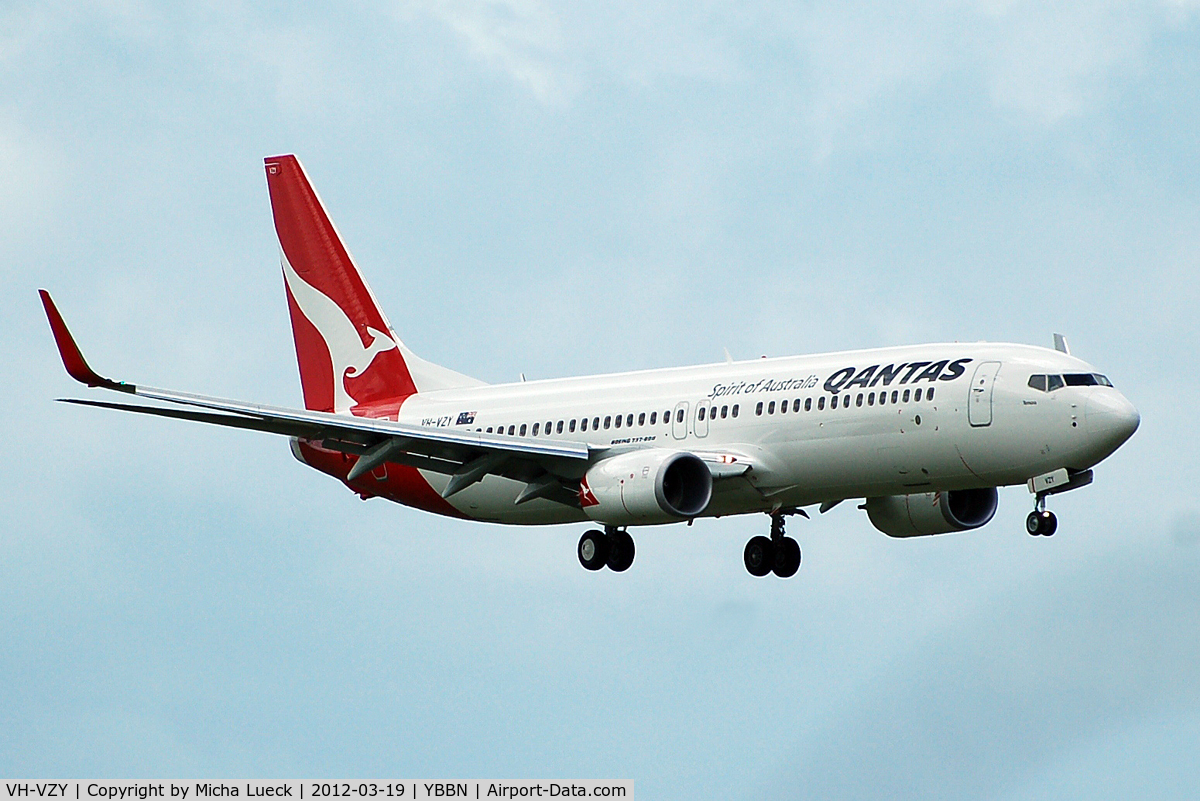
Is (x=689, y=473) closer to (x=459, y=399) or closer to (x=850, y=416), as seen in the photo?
(x=850, y=416)

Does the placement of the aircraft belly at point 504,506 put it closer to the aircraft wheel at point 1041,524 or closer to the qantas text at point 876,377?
the qantas text at point 876,377

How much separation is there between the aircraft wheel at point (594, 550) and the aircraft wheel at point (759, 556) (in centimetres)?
433

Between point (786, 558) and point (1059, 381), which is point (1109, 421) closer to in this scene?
point (1059, 381)

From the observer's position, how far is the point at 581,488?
49.5m

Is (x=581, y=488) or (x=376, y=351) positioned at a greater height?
(x=376, y=351)

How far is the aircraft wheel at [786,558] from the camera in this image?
177ft

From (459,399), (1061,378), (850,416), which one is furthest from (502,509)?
(1061,378)

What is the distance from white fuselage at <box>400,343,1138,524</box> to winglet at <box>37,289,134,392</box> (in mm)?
11643

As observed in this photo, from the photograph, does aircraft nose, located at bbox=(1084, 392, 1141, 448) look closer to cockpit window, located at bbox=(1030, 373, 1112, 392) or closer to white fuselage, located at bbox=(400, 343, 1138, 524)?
white fuselage, located at bbox=(400, 343, 1138, 524)

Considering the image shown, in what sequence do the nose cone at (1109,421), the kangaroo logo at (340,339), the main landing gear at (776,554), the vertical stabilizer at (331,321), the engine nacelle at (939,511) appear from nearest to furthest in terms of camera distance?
the nose cone at (1109,421) → the engine nacelle at (939,511) → the main landing gear at (776,554) → the vertical stabilizer at (331,321) → the kangaroo logo at (340,339)

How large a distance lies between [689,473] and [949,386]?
615cm

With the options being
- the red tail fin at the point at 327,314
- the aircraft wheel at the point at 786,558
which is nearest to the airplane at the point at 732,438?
the aircraft wheel at the point at 786,558

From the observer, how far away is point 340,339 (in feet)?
200

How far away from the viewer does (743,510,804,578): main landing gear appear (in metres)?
54.0
